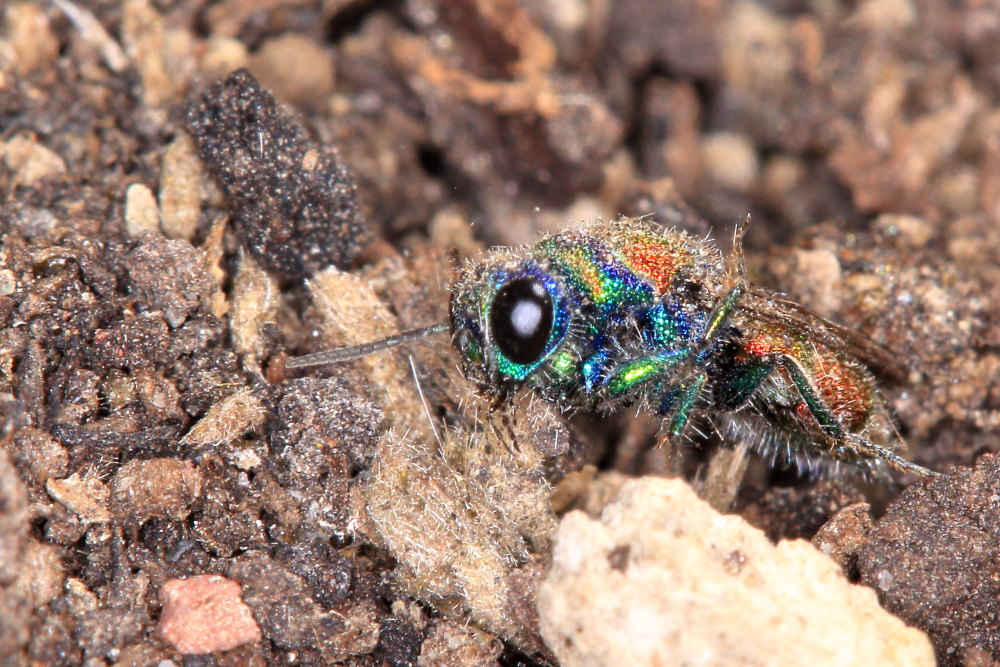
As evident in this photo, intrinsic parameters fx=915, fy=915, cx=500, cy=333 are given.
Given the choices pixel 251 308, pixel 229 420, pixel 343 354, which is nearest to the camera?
pixel 229 420

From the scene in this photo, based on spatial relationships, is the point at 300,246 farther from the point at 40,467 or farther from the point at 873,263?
the point at 873,263

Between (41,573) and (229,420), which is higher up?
(229,420)

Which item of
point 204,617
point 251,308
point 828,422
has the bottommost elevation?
point 204,617

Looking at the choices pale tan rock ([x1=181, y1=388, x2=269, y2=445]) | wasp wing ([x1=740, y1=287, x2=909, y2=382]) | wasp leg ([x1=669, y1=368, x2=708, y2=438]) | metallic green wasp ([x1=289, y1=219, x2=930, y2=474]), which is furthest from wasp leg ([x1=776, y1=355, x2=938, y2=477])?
pale tan rock ([x1=181, y1=388, x2=269, y2=445])

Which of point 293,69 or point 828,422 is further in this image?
point 293,69

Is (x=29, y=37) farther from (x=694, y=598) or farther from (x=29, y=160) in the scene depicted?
(x=694, y=598)

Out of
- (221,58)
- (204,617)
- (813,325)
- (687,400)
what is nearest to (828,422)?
(813,325)

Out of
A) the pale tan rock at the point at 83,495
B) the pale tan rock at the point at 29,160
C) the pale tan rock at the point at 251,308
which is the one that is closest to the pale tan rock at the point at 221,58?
the pale tan rock at the point at 29,160

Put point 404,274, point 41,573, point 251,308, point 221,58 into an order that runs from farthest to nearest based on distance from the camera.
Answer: point 221,58
point 404,274
point 251,308
point 41,573

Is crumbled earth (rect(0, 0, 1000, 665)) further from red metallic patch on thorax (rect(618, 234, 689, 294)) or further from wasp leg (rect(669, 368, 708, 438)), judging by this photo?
red metallic patch on thorax (rect(618, 234, 689, 294))
